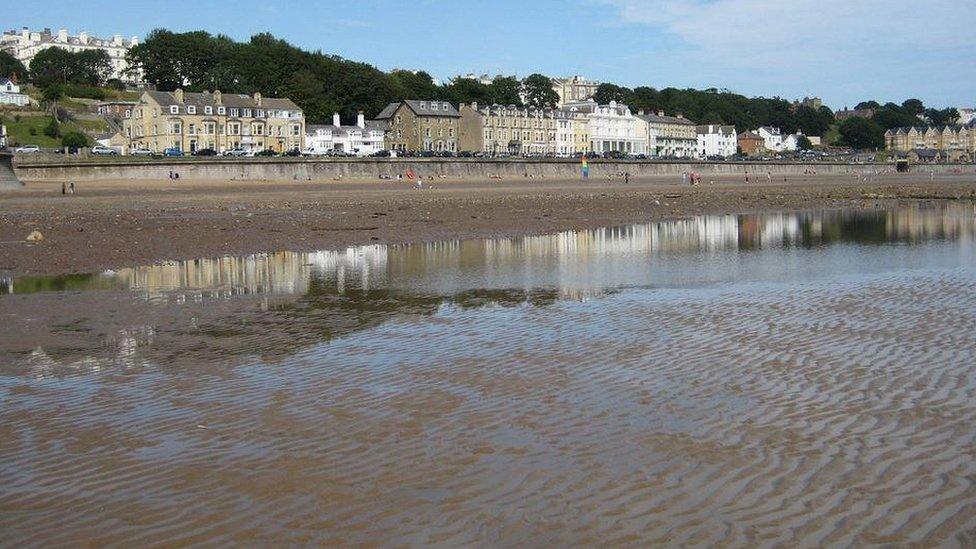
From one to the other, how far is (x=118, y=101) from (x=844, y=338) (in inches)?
5750

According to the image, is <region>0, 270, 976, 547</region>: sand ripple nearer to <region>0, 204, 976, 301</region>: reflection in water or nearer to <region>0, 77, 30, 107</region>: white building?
<region>0, 204, 976, 301</region>: reflection in water

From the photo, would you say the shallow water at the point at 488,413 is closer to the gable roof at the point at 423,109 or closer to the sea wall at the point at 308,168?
the sea wall at the point at 308,168

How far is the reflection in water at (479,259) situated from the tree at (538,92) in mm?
150126

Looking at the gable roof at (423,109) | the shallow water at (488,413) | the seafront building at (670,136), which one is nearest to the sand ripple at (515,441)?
the shallow water at (488,413)

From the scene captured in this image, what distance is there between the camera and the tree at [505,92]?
16225 cm

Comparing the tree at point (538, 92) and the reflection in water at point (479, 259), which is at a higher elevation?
the tree at point (538, 92)

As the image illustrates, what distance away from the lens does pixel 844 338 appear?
1240 cm

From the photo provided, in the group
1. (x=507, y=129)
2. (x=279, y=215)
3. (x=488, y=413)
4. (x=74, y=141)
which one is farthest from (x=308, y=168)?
(x=507, y=129)

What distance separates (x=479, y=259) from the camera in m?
23.0

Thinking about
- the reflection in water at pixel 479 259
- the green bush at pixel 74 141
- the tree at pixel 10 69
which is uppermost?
the tree at pixel 10 69

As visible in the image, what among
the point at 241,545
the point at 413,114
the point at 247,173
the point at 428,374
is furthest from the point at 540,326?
the point at 413,114

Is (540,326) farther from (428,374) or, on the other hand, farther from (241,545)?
(241,545)

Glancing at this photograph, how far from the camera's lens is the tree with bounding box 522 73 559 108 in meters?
184

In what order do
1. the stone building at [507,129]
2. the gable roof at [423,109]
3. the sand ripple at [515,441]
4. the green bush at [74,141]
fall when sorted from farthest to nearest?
the stone building at [507,129] → the gable roof at [423,109] → the green bush at [74,141] → the sand ripple at [515,441]
